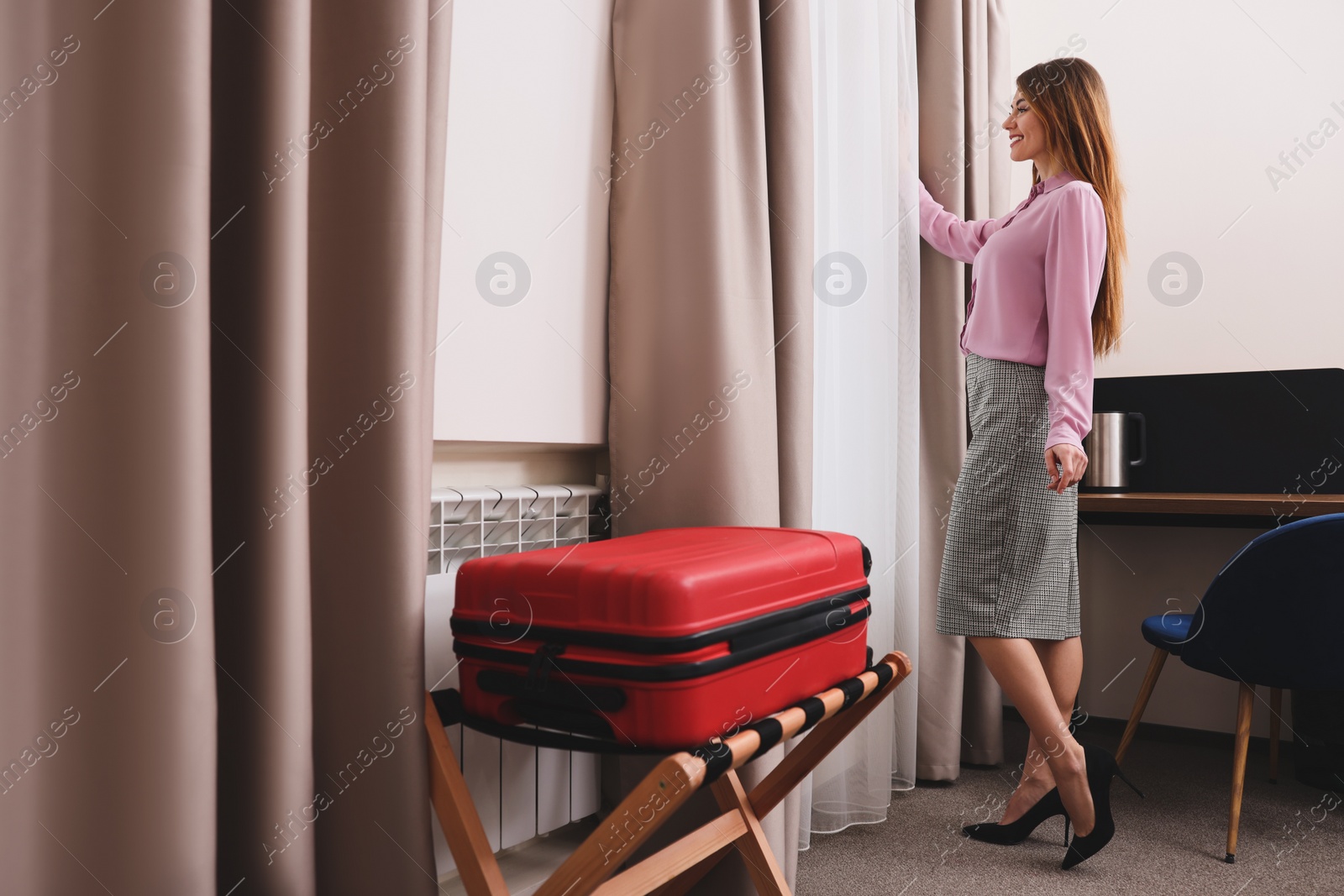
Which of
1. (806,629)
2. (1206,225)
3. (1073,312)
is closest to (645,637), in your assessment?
(806,629)

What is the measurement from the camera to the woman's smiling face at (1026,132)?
1.92 meters

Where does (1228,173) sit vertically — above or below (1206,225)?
above

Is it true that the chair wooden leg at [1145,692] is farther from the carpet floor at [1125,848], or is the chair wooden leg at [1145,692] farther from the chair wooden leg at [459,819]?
the chair wooden leg at [459,819]

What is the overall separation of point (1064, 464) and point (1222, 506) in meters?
0.63

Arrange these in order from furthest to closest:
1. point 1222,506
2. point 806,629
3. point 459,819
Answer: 1. point 1222,506
2. point 806,629
3. point 459,819

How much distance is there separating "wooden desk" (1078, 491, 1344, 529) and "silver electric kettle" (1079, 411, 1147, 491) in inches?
1.5

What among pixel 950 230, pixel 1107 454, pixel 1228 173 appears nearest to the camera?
pixel 950 230

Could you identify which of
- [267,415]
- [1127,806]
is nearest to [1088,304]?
[1127,806]

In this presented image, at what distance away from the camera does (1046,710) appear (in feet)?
5.86

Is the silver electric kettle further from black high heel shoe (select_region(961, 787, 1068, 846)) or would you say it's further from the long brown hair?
black high heel shoe (select_region(961, 787, 1068, 846))

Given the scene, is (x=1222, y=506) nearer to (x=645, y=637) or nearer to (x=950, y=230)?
(x=950, y=230)

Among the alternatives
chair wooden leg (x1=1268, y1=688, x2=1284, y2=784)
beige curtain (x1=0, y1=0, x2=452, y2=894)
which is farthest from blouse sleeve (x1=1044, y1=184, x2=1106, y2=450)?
beige curtain (x1=0, y1=0, x2=452, y2=894)

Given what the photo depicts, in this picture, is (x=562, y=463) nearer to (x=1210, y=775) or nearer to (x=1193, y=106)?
(x=1210, y=775)

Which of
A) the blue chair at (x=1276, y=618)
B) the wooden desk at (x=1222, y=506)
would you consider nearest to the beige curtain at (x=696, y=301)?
the blue chair at (x=1276, y=618)
